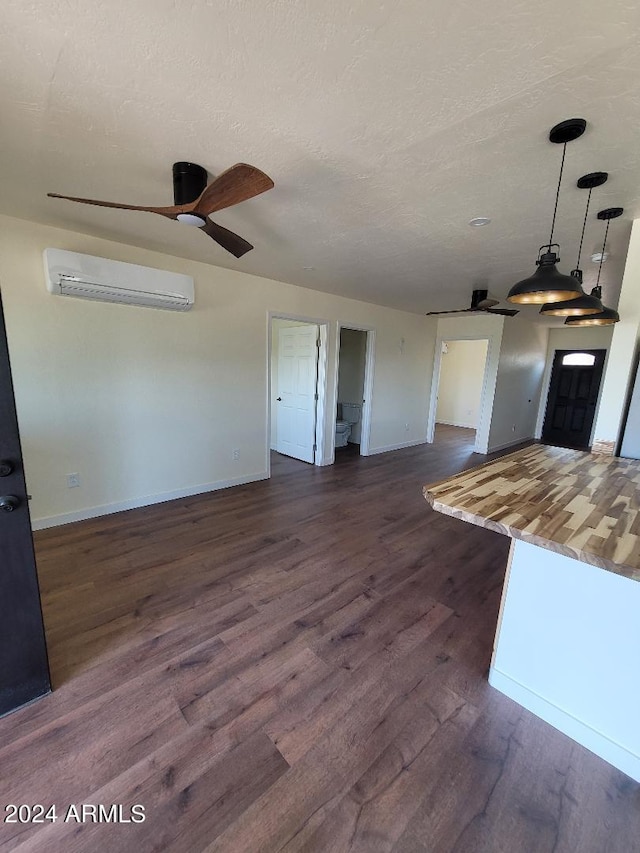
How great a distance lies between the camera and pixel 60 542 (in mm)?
2746

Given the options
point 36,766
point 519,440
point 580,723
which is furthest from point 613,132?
point 519,440

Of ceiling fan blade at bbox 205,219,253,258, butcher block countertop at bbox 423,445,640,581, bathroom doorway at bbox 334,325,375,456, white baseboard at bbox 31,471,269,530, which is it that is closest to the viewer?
butcher block countertop at bbox 423,445,640,581

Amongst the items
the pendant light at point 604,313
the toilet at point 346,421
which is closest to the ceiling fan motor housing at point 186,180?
the pendant light at point 604,313

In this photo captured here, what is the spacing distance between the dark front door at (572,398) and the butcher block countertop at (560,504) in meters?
5.36

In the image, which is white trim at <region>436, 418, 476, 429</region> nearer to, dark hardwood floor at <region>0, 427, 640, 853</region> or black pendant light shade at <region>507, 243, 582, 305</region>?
dark hardwood floor at <region>0, 427, 640, 853</region>

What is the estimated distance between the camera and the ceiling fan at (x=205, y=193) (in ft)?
4.62

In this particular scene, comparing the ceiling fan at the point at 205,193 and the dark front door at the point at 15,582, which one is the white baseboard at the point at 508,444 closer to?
the ceiling fan at the point at 205,193

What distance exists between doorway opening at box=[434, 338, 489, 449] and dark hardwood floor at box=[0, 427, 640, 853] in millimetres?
6616

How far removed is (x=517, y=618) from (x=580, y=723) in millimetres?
423

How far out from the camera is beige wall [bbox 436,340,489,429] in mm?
8562

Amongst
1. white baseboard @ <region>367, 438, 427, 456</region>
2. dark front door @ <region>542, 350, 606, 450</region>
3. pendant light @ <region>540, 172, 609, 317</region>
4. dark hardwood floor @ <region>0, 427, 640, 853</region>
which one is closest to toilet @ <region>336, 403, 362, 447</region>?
white baseboard @ <region>367, 438, 427, 456</region>

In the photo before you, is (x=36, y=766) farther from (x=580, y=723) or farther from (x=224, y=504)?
(x=224, y=504)

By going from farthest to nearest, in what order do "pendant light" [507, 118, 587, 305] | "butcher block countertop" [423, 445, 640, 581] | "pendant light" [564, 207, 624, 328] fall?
"pendant light" [564, 207, 624, 328] → "pendant light" [507, 118, 587, 305] → "butcher block countertop" [423, 445, 640, 581]

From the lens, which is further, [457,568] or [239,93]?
[457,568]
